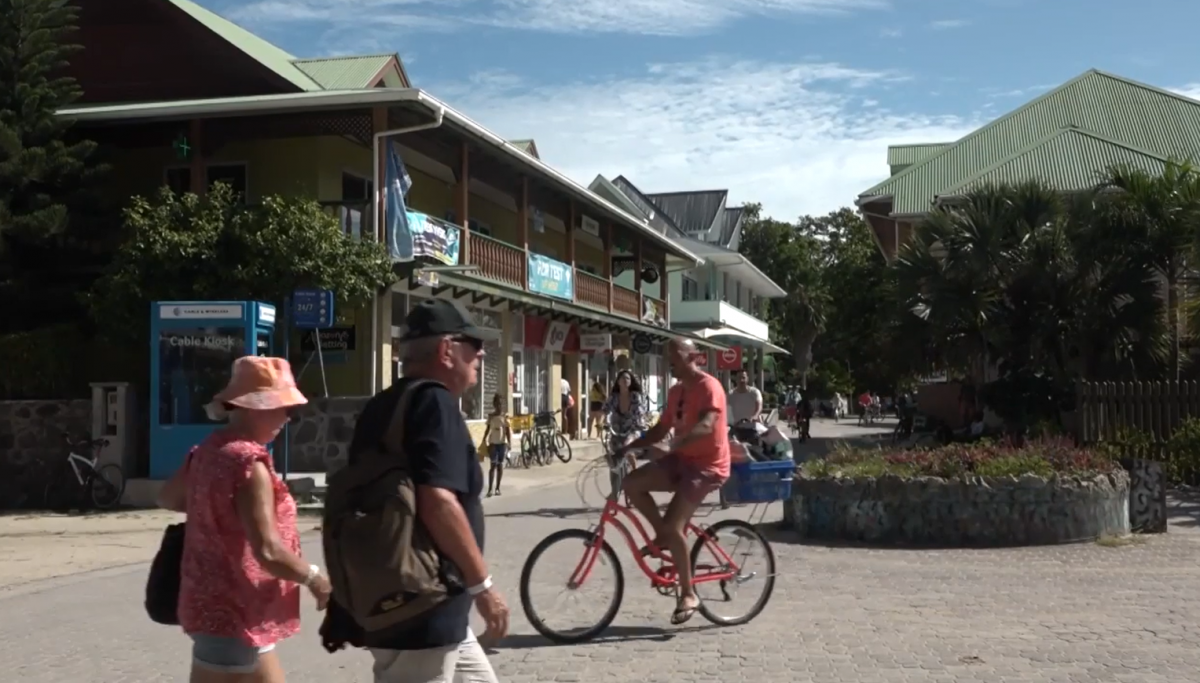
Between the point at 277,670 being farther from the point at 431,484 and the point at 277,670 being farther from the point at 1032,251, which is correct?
the point at 1032,251

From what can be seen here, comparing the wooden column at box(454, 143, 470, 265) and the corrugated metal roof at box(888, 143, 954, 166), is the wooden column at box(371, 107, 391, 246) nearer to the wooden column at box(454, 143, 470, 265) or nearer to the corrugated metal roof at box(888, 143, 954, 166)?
the wooden column at box(454, 143, 470, 265)

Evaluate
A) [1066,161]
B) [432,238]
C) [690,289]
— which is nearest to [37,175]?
[432,238]

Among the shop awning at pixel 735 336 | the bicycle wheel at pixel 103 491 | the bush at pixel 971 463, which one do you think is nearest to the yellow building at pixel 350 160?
the bicycle wheel at pixel 103 491

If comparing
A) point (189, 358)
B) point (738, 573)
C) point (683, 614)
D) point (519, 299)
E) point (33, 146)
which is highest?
point (33, 146)

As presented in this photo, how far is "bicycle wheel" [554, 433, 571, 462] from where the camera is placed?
26.0 m

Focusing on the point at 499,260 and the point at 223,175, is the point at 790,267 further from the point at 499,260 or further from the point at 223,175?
the point at 223,175

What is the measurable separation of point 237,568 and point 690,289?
4638 centimetres

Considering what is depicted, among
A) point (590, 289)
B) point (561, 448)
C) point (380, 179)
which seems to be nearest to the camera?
point (380, 179)

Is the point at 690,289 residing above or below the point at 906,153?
below

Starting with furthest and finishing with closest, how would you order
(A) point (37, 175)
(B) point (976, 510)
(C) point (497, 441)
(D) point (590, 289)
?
1. (D) point (590, 289)
2. (A) point (37, 175)
3. (C) point (497, 441)
4. (B) point (976, 510)

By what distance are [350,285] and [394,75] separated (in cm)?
1017

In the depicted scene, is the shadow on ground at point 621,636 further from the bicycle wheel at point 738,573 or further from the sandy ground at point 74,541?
the sandy ground at point 74,541

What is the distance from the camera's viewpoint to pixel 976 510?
39.1 feet

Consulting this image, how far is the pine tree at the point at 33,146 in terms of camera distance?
766 inches
